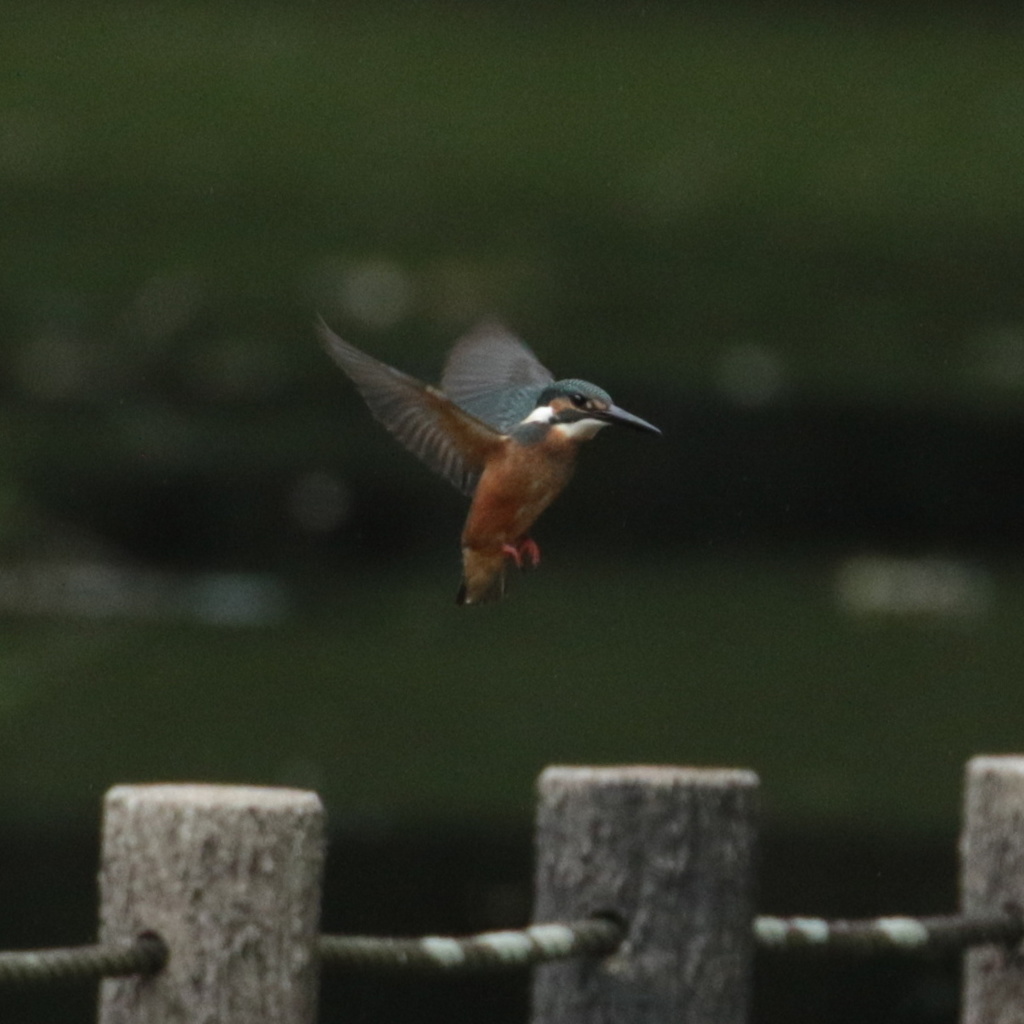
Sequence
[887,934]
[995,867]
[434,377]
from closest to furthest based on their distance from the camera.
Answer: [887,934] < [995,867] < [434,377]

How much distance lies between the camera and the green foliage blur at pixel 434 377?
173 inches

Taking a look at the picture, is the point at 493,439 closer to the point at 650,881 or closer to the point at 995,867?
the point at 650,881

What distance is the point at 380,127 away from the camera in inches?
277

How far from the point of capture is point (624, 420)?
1.33 metres

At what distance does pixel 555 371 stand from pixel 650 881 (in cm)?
377

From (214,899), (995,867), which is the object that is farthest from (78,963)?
(995,867)

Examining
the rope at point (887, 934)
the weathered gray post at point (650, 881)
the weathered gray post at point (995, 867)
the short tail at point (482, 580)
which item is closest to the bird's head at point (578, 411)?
the short tail at point (482, 580)

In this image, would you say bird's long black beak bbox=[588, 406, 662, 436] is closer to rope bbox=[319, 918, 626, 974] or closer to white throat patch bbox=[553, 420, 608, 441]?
white throat patch bbox=[553, 420, 608, 441]

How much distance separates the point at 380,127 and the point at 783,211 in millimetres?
1209

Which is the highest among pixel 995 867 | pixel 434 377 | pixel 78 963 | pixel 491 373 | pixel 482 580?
pixel 434 377

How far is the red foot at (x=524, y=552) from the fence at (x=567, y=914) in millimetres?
132

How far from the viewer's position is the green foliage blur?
4.41 m

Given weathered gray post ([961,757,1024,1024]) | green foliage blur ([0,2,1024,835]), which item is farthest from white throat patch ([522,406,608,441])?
green foliage blur ([0,2,1024,835])

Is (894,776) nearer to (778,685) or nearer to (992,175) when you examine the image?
(778,685)
